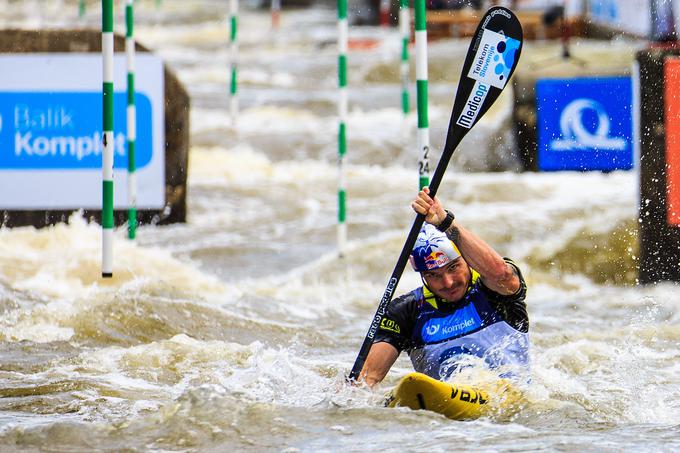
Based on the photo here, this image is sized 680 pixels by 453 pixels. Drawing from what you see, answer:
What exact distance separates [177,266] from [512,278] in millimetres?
3881

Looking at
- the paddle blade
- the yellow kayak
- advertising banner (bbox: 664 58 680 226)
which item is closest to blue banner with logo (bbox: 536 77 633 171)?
advertising banner (bbox: 664 58 680 226)

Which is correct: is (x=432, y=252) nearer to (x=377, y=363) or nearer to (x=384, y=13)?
(x=377, y=363)

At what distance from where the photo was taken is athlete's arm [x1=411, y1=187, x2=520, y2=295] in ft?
15.7

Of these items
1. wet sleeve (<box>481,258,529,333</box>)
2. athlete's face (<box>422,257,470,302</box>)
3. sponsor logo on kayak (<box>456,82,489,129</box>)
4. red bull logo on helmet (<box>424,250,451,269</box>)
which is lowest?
wet sleeve (<box>481,258,529,333</box>)

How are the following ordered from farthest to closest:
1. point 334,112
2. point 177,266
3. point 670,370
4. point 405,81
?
point 334,112
point 405,81
point 177,266
point 670,370

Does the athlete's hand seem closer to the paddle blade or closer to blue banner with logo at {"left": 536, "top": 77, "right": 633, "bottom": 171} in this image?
the paddle blade

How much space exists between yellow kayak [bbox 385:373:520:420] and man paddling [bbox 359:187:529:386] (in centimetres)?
32

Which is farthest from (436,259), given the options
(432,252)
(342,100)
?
(342,100)

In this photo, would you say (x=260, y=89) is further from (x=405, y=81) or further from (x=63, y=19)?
(x=63, y=19)

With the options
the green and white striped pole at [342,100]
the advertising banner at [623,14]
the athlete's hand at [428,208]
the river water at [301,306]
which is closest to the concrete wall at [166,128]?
the river water at [301,306]

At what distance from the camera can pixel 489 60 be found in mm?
5340

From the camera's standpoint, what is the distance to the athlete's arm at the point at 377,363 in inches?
198

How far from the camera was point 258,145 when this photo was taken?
14.0 metres

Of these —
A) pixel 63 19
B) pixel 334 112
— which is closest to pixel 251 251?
pixel 334 112
